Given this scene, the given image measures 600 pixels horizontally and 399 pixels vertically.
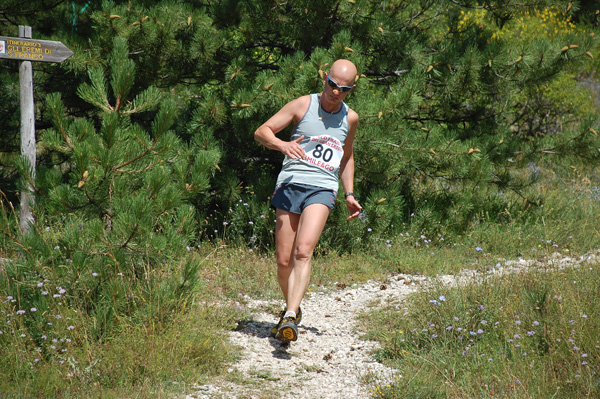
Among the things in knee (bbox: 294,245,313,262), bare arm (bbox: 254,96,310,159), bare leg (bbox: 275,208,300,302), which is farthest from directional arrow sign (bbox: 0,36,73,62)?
knee (bbox: 294,245,313,262)

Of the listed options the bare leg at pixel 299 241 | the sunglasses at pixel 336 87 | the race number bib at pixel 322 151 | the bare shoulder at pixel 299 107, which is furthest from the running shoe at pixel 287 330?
the sunglasses at pixel 336 87

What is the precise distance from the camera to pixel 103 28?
6.48 metres

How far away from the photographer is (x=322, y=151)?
441 centimetres

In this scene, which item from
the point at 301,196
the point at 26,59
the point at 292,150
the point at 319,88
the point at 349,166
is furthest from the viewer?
the point at 319,88

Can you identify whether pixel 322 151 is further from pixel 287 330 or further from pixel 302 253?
pixel 287 330

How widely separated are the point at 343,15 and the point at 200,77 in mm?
1908

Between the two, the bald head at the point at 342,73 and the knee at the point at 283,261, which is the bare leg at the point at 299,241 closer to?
the knee at the point at 283,261

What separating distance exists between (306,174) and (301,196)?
0.16 meters

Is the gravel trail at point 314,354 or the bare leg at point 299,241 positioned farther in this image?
the bare leg at point 299,241

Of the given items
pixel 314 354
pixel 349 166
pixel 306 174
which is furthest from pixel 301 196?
pixel 314 354

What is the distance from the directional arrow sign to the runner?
198 centimetres

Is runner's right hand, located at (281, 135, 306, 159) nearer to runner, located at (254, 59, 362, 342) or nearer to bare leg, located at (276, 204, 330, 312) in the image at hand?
runner, located at (254, 59, 362, 342)

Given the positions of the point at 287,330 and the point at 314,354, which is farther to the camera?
the point at 314,354

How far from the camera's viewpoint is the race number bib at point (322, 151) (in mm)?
4414
